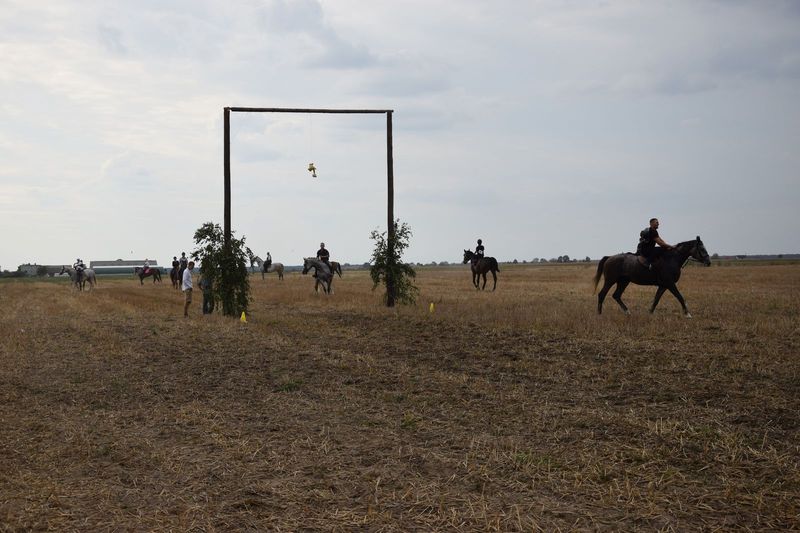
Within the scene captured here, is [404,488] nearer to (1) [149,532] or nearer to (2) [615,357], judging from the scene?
(1) [149,532]

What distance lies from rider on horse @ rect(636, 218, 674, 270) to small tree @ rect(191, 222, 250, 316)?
10.9 meters

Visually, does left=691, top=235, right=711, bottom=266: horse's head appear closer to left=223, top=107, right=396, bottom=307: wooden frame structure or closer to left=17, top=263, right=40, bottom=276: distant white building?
left=223, top=107, right=396, bottom=307: wooden frame structure

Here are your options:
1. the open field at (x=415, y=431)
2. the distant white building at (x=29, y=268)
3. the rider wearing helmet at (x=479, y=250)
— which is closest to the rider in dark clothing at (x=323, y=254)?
the rider wearing helmet at (x=479, y=250)

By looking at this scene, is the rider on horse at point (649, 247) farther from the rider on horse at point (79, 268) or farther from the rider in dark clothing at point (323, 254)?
the rider on horse at point (79, 268)

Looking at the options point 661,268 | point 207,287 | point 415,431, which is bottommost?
point 415,431

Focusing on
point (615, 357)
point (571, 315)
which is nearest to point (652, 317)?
point (571, 315)

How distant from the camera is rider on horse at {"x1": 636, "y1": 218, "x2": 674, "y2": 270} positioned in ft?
61.4

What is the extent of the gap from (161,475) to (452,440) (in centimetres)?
272

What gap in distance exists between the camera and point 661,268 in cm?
1881

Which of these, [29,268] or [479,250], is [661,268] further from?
[29,268]

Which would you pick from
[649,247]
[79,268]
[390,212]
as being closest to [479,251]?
[390,212]

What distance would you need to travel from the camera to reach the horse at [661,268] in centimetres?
1878

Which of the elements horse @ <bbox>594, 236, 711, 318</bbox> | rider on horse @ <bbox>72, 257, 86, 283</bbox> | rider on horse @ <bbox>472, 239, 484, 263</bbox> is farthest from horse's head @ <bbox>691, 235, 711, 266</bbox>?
rider on horse @ <bbox>72, 257, 86, 283</bbox>

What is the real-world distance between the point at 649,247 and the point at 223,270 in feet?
38.8
